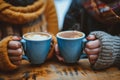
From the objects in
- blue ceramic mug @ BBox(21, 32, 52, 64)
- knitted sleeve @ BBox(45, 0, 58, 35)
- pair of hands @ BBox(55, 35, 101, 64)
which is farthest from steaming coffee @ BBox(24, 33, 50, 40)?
knitted sleeve @ BBox(45, 0, 58, 35)

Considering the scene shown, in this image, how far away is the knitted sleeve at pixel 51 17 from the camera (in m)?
1.00

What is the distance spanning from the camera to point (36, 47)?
2.22ft

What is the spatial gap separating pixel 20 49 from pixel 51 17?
1.19ft

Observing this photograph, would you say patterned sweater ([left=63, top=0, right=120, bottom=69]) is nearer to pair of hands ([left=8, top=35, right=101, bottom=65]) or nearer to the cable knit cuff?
pair of hands ([left=8, top=35, right=101, bottom=65])

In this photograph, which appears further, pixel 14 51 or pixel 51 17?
pixel 51 17

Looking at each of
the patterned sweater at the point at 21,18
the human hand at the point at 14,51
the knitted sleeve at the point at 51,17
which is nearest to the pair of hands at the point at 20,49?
the human hand at the point at 14,51

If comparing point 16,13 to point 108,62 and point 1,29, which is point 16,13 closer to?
point 1,29

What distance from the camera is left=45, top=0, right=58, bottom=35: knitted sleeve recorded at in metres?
1.00

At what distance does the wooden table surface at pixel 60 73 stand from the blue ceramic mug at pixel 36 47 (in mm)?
30

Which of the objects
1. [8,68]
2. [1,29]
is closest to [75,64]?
[8,68]

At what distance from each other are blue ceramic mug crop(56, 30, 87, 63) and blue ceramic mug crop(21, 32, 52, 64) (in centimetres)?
4

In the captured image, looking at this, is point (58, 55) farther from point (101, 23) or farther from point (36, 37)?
point (101, 23)

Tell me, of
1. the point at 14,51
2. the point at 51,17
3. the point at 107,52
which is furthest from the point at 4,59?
the point at 51,17

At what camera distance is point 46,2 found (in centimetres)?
97
